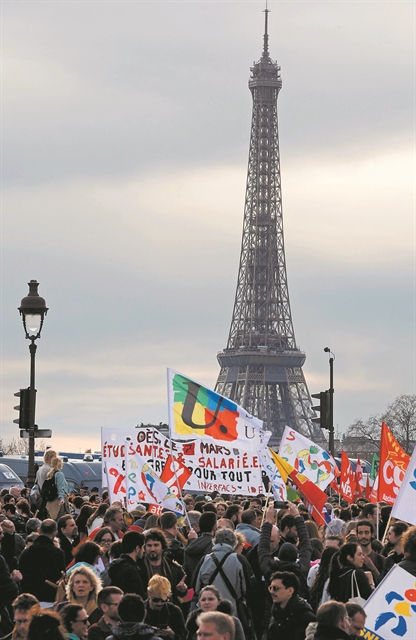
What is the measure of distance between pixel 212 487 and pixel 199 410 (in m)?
1.72

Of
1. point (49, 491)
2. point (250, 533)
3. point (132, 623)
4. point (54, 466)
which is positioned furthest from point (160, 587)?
point (49, 491)

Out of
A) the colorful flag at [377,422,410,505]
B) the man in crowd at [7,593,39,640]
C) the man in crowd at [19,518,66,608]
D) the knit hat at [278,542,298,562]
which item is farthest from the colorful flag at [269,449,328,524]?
the man in crowd at [7,593,39,640]

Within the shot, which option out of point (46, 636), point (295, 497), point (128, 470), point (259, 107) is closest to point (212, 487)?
point (128, 470)

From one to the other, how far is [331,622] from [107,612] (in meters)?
1.73

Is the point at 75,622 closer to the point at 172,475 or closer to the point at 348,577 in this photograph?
the point at 348,577

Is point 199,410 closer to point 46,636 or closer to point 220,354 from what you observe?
point 46,636

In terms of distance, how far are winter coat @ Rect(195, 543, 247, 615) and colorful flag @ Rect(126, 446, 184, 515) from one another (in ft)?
16.2

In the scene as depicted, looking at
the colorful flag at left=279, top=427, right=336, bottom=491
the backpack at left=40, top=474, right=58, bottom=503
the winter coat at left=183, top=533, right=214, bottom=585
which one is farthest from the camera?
the colorful flag at left=279, top=427, right=336, bottom=491

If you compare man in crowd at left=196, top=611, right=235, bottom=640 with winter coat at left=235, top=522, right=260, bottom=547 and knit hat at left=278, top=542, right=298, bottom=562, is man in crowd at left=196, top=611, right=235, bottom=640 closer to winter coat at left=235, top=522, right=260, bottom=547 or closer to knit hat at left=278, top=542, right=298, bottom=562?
knit hat at left=278, top=542, right=298, bottom=562

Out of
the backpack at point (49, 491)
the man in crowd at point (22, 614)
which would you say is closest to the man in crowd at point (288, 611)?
the man in crowd at point (22, 614)

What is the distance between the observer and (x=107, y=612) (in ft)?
31.8

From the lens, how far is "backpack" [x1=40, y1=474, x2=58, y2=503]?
1856cm

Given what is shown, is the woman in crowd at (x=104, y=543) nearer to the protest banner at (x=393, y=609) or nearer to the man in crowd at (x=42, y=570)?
the man in crowd at (x=42, y=570)

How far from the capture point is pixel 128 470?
18.3 m
